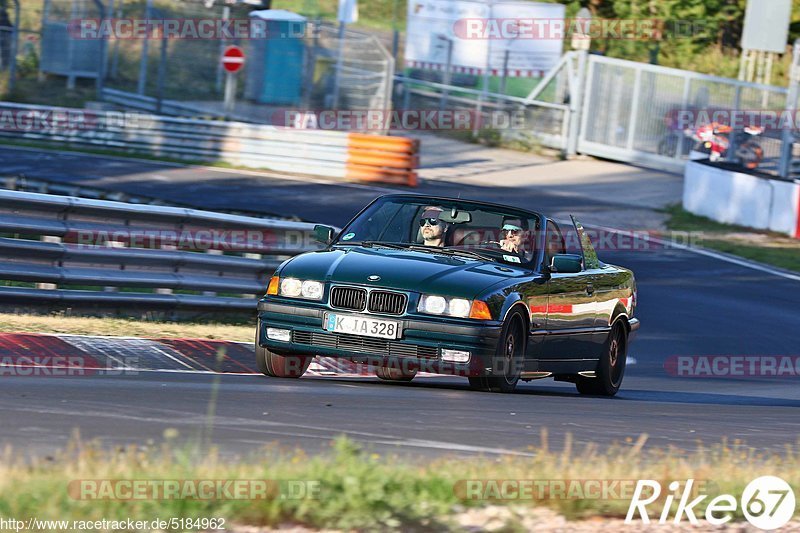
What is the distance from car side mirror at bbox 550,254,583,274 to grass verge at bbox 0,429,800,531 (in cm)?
377

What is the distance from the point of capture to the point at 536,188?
1142 inches

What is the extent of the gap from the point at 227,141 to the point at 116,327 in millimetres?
18365

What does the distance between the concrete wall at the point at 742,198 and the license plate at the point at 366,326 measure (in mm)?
17052

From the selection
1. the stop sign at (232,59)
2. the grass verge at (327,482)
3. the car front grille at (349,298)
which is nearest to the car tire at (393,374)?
the car front grille at (349,298)

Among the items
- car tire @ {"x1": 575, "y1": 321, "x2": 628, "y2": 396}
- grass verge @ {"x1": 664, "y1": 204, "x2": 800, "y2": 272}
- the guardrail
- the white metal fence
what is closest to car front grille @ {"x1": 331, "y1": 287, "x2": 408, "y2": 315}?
car tire @ {"x1": 575, "y1": 321, "x2": 628, "y2": 396}

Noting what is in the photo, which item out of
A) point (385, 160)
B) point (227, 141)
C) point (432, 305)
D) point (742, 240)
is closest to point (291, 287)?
point (432, 305)

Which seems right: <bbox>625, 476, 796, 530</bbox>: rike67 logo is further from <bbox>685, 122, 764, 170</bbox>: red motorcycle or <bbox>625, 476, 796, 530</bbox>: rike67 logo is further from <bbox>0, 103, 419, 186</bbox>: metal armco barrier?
<bbox>685, 122, 764, 170</bbox>: red motorcycle

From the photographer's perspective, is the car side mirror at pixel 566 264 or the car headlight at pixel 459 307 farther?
the car side mirror at pixel 566 264

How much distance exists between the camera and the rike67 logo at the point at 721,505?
5344mm

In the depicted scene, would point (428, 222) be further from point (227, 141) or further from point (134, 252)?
point (227, 141)

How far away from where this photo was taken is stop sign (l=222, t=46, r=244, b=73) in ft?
102

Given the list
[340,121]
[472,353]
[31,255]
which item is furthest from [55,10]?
[472,353]

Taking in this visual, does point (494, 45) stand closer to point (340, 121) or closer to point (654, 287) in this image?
point (340, 121)

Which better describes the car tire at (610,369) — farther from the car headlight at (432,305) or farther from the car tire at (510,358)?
the car headlight at (432,305)
